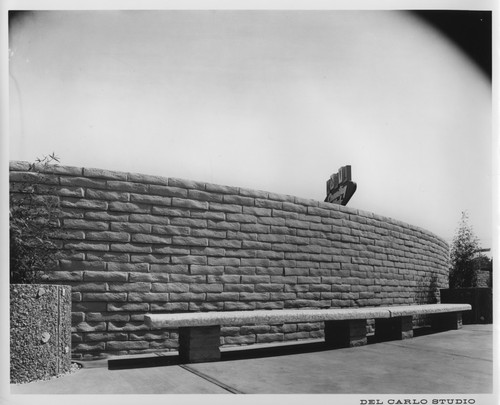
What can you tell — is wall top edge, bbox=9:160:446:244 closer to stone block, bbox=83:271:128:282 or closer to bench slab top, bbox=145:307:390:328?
stone block, bbox=83:271:128:282

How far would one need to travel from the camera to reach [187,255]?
5.29 meters

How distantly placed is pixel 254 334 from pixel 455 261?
5.98 meters

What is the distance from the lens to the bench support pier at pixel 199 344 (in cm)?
445

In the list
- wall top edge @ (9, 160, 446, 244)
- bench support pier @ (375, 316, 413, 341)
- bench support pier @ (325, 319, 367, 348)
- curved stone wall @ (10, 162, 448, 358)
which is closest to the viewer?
wall top edge @ (9, 160, 446, 244)

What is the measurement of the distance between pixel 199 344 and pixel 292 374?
89 centimetres

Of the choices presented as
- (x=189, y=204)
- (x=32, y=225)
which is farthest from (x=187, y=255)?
(x=32, y=225)

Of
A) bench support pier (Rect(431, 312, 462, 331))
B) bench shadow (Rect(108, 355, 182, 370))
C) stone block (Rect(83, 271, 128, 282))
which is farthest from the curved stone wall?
bench support pier (Rect(431, 312, 462, 331))

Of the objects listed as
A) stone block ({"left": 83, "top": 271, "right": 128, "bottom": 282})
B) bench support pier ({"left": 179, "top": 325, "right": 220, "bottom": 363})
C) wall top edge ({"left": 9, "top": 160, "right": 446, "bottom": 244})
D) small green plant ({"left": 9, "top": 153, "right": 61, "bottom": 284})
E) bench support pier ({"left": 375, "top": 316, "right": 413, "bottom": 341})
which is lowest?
bench support pier ({"left": 375, "top": 316, "right": 413, "bottom": 341})

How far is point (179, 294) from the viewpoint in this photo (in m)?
5.18

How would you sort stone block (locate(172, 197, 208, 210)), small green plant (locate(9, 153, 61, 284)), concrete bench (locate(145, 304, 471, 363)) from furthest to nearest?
stone block (locate(172, 197, 208, 210)), concrete bench (locate(145, 304, 471, 363)), small green plant (locate(9, 153, 61, 284))

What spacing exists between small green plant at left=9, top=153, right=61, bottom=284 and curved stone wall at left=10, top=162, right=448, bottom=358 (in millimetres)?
63

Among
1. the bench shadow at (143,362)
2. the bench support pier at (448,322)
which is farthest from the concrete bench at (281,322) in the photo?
the bench support pier at (448,322)

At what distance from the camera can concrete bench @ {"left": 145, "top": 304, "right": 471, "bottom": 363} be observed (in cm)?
436
